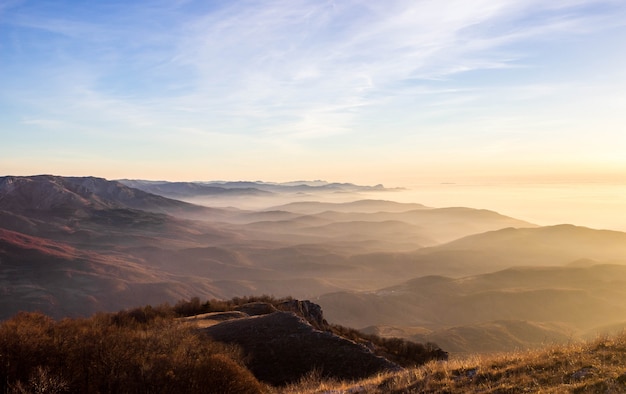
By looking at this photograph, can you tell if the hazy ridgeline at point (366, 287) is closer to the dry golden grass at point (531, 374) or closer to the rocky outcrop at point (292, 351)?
the rocky outcrop at point (292, 351)

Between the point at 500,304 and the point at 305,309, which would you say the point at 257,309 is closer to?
the point at 305,309

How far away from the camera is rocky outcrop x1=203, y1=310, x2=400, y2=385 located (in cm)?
1842

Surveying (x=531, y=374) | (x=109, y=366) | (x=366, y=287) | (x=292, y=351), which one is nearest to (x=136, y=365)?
(x=109, y=366)

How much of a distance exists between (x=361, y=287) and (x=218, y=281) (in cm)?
5204

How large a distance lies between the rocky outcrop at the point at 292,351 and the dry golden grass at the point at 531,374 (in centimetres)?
655

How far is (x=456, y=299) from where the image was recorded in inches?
4417

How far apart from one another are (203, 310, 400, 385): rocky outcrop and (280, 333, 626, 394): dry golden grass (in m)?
6.55

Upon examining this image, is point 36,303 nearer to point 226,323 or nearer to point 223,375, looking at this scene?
point 226,323

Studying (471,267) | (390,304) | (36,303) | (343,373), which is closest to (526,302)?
(390,304)

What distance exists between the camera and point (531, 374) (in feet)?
31.4

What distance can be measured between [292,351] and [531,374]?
506 inches

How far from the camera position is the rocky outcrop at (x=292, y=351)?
60.4 feet

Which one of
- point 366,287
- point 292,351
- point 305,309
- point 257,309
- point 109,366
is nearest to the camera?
point 109,366

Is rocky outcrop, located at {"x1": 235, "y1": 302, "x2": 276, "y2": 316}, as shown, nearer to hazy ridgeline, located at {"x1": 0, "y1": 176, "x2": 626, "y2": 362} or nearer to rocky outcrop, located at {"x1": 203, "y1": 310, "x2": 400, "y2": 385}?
rocky outcrop, located at {"x1": 203, "y1": 310, "x2": 400, "y2": 385}
